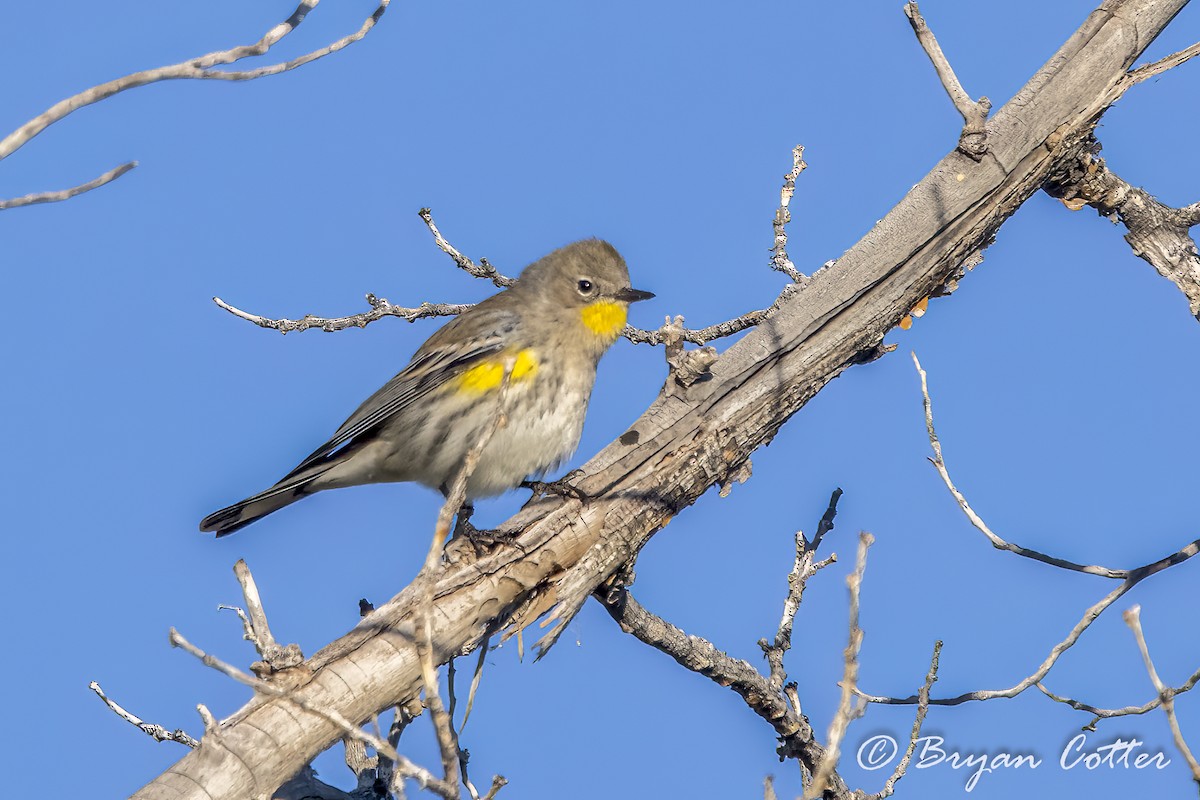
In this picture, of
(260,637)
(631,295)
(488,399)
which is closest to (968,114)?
(631,295)

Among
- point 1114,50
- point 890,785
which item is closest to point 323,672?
point 890,785

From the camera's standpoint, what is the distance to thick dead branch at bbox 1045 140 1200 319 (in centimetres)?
751

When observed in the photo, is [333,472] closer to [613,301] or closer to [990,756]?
[613,301]

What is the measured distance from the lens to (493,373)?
887cm

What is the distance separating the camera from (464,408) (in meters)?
8.88

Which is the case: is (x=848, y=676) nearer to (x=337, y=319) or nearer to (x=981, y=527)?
(x=981, y=527)

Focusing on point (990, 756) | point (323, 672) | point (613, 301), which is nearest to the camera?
point (323, 672)

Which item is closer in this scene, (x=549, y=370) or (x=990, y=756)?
(x=990, y=756)

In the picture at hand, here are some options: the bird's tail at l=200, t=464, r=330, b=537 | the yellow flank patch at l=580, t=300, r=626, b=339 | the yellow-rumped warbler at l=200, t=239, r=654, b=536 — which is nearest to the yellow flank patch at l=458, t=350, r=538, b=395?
the yellow-rumped warbler at l=200, t=239, r=654, b=536

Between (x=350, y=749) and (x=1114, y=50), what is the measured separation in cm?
595

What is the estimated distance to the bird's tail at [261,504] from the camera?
Result: 29.1 ft

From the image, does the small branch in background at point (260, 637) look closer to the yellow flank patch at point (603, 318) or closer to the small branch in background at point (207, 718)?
the small branch in background at point (207, 718)

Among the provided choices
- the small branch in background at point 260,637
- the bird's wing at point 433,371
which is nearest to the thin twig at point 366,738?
the small branch in background at point 260,637

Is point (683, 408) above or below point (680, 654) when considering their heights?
above
